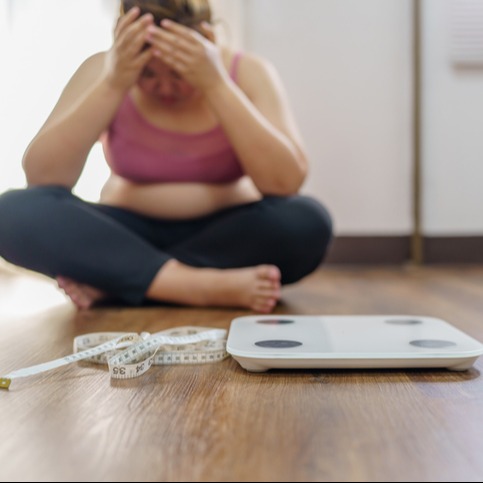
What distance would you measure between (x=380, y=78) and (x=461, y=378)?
1923 millimetres

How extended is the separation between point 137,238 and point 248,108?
0.33 m

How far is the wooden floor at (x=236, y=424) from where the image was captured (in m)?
0.46

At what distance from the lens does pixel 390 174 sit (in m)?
2.49

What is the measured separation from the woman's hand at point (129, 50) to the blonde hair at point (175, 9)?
0.10ft

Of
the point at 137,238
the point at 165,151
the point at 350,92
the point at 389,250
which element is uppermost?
the point at 350,92

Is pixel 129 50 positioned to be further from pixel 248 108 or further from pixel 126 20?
pixel 248 108

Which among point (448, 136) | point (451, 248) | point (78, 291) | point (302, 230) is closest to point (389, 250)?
point (451, 248)

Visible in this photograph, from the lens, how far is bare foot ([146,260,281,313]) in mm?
1210

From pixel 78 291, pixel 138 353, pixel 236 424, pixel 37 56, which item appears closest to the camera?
pixel 236 424

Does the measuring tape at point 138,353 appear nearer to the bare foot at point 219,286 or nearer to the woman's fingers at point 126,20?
the bare foot at point 219,286

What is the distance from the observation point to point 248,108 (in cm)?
122

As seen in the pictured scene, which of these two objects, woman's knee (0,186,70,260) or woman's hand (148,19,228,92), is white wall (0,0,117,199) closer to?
woman's knee (0,186,70,260)

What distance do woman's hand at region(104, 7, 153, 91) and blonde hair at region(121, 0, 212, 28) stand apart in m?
0.03

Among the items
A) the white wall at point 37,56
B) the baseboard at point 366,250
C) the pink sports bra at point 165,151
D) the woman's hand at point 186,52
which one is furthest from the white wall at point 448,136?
the woman's hand at point 186,52
